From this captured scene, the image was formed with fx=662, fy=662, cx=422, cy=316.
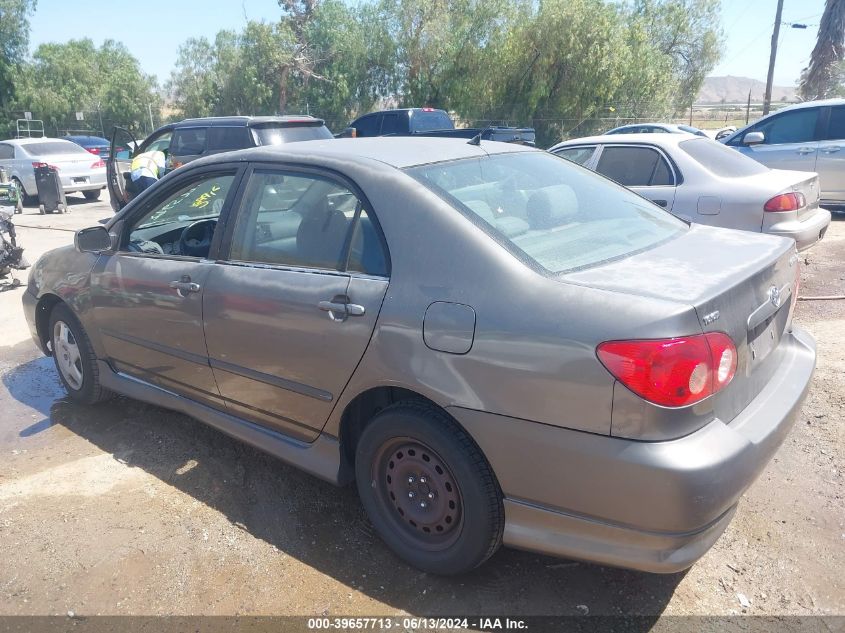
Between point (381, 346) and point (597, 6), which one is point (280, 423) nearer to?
point (381, 346)

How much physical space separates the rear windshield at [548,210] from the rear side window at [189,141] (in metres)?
8.66

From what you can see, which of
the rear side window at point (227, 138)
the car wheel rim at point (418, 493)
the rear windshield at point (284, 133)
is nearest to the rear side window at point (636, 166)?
the car wheel rim at point (418, 493)

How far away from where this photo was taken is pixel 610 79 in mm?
23312

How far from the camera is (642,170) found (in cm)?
659

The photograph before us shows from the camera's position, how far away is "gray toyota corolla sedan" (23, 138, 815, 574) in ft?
6.93

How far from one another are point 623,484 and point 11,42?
4731 cm

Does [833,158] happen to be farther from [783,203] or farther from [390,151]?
[390,151]

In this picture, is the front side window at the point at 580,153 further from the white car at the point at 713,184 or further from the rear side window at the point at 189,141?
the rear side window at the point at 189,141

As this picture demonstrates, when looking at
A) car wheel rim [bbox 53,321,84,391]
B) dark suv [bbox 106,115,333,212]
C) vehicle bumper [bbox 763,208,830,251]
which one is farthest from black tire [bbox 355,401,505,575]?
dark suv [bbox 106,115,333,212]

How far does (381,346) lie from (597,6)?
78.9ft

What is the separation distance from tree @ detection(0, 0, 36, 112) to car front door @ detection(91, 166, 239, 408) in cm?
4335

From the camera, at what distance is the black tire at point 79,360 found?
13.8ft

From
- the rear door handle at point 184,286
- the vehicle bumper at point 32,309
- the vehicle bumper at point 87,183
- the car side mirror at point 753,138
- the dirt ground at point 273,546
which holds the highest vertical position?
the car side mirror at point 753,138

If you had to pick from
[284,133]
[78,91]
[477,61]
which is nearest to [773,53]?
[477,61]
